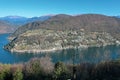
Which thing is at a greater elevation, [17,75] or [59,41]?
[17,75]

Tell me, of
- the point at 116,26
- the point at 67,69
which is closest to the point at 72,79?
the point at 67,69

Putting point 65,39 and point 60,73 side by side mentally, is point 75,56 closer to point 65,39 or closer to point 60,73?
point 60,73

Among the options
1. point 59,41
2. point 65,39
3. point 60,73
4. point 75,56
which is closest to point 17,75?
point 60,73

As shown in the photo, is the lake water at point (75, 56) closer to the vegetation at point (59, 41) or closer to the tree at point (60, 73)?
the vegetation at point (59, 41)

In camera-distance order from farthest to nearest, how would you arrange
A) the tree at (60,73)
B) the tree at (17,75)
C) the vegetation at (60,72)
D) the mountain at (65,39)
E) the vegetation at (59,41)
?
the mountain at (65,39), the vegetation at (59,41), the vegetation at (60,72), the tree at (60,73), the tree at (17,75)

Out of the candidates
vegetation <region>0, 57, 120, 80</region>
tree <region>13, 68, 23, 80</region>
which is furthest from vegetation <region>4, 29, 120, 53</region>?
tree <region>13, 68, 23, 80</region>

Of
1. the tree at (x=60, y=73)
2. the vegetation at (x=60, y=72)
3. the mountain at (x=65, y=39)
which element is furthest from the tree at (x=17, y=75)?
the mountain at (x=65, y=39)

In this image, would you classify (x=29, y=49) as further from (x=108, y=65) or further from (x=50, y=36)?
(x=108, y=65)

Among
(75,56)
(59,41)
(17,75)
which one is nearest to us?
(17,75)

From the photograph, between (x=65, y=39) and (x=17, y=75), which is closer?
(x=17, y=75)
